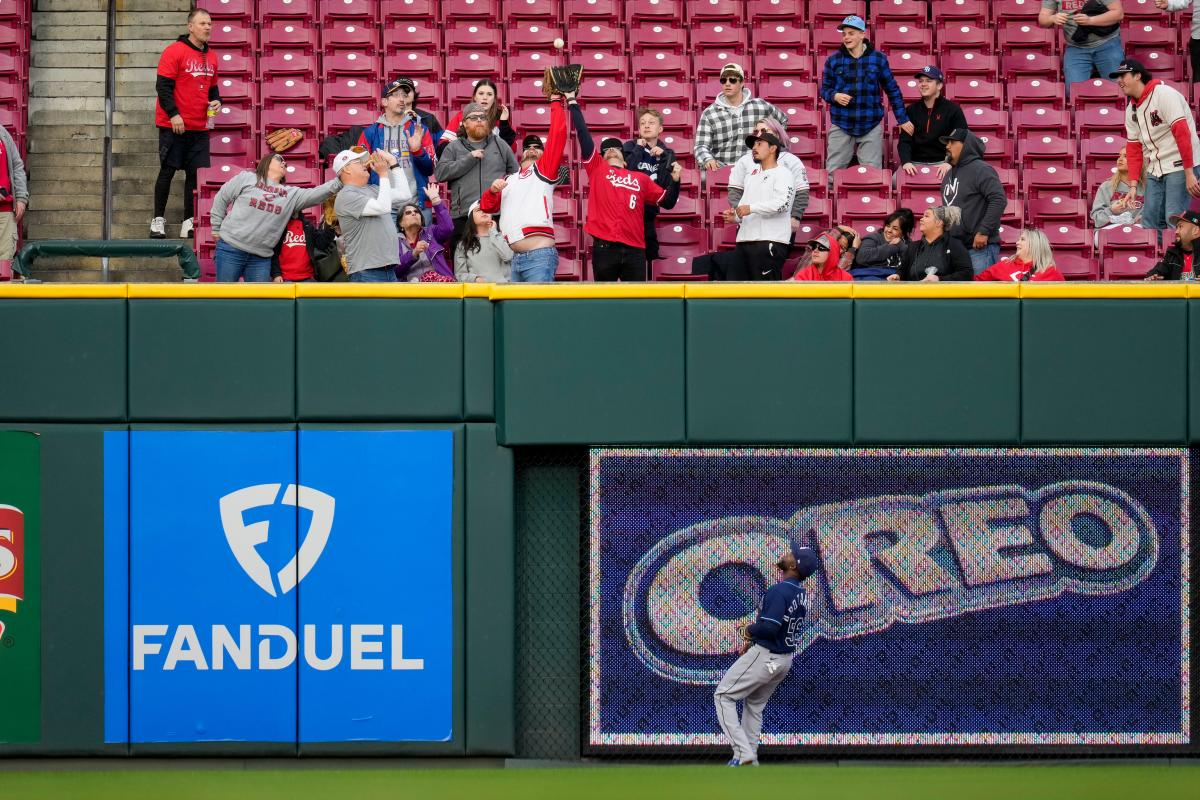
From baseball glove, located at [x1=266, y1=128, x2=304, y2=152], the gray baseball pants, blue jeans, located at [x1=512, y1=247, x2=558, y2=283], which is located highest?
baseball glove, located at [x1=266, y1=128, x2=304, y2=152]

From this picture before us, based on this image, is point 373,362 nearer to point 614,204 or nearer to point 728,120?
point 614,204

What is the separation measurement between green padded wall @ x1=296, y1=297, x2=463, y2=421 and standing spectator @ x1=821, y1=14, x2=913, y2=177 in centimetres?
512

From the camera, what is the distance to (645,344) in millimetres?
9805

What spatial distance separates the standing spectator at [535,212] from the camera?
1087cm

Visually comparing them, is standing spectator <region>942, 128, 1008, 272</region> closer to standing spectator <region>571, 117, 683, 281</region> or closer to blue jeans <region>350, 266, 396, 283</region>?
standing spectator <region>571, 117, 683, 281</region>

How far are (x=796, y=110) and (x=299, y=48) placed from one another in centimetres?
462

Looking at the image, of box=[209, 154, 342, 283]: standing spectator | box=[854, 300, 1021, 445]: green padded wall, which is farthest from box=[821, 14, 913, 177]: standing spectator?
box=[209, 154, 342, 283]: standing spectator

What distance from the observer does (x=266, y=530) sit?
383 inches

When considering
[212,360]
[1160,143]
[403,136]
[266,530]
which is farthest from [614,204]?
[1160,143]

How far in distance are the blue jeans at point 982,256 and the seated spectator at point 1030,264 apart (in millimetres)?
1352

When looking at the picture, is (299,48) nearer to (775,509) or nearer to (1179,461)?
(775,509)

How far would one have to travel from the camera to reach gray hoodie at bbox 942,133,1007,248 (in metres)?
11.7

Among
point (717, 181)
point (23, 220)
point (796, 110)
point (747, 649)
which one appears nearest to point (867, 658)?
point (747, 649)

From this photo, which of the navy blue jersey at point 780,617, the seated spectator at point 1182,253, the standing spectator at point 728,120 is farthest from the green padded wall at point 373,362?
the seated spectator at point 1182,253
